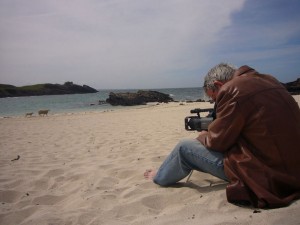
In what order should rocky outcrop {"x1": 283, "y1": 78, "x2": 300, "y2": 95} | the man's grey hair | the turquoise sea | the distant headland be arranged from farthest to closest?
1. the distant headland
2. rocky outcrop {"x1": 283, "y1": 78, "x2": 300, "y2": 95}
3. the turquoise sea
4. the man's grey hair

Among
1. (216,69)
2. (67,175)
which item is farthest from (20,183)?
(216,69)

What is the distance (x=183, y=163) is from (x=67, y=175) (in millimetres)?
1956

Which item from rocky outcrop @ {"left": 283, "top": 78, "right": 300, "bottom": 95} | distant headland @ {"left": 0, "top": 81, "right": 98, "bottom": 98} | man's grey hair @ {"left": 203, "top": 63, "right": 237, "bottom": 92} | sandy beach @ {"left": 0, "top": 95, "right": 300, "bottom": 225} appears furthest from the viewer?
distant headland @ {"left": 0, "top": 81, "right": 98, "bottom": 98}

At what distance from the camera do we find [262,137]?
102 inches

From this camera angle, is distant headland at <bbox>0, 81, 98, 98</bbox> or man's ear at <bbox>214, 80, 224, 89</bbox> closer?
man's ear at <bbox>214, 80, 224, 89</bbox>

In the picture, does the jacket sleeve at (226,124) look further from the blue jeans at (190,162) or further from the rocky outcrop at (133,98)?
the rocky outcrop at (133,98)

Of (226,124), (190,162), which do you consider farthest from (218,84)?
(190,162)

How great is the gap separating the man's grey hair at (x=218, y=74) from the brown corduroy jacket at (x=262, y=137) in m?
0.28

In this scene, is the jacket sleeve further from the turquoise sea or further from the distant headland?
the distant headland

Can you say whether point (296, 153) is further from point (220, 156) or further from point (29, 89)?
point (29, 89)

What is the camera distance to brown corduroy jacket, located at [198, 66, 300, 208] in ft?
8.39

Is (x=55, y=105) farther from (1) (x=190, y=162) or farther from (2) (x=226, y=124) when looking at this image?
(2) (x=226, y=124)

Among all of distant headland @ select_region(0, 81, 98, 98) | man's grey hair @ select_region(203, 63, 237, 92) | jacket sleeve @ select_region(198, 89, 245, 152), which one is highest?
distant headland @ select_region(0, 81, 98, 98)

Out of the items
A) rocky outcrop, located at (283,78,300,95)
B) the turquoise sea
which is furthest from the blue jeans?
rocky outcrop, located at (283,78,300,95)
